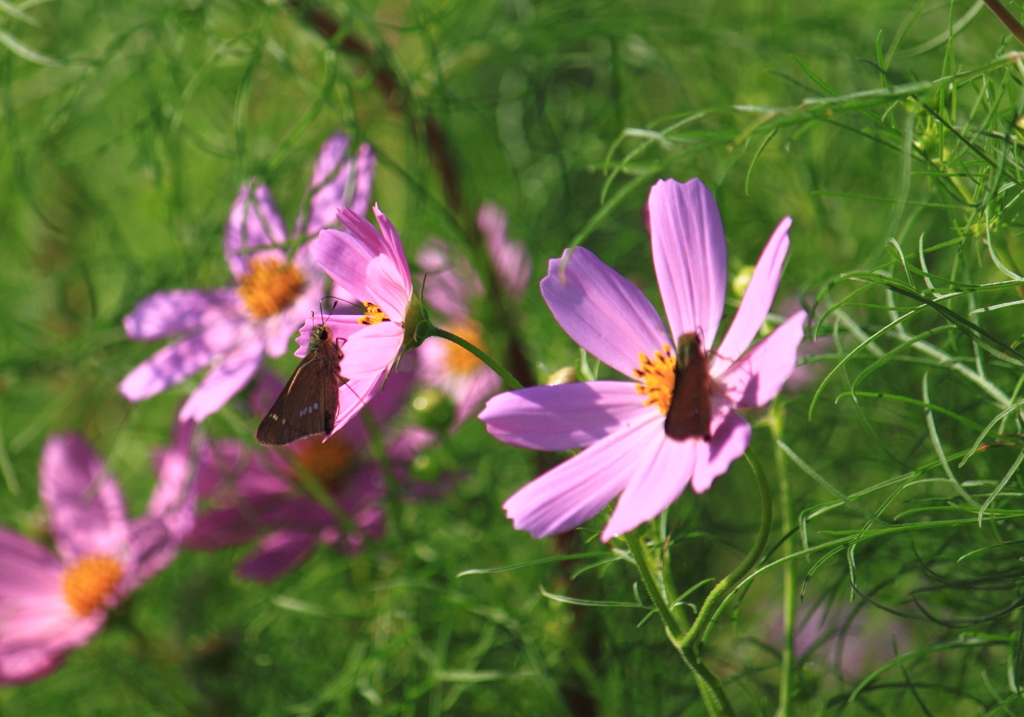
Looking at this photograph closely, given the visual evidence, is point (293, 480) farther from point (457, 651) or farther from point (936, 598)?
point (936, 598)

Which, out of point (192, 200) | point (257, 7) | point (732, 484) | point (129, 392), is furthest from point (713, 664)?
point (192, 200)

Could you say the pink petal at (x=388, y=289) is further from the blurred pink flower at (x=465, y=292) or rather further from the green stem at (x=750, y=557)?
the blurred pink flower at (x=465, y=292)

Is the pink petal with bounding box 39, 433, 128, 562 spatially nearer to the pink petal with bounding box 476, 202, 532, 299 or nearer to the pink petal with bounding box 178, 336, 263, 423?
the pink petal with bounding box 178, 336, 263, 423

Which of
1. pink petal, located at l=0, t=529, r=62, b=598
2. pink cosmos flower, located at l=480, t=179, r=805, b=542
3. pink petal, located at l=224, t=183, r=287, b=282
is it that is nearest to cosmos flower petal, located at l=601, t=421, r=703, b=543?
pink cosmos flower, located at l=480, t=179, r=805, b=542

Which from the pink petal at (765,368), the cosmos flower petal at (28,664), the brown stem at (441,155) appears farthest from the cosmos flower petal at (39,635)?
the pink petal at (765,368)

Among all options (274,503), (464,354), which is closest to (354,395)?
(274,503)
